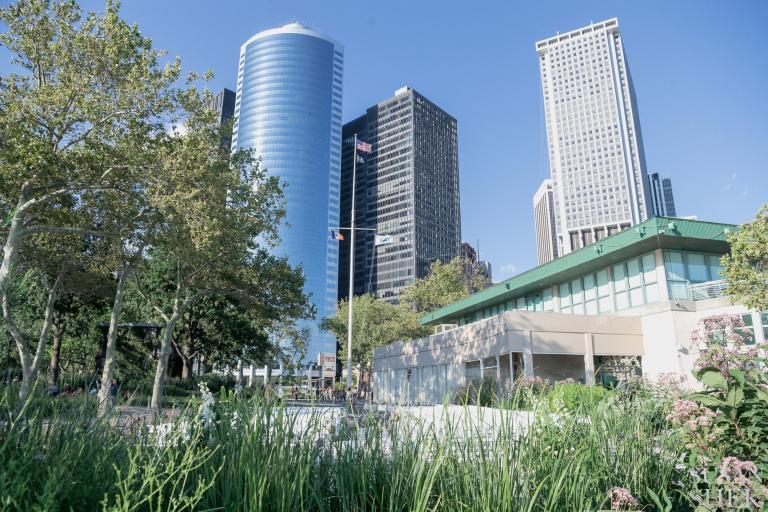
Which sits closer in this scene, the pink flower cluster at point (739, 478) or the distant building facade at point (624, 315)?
the pink flower cluster at point (739, 478)

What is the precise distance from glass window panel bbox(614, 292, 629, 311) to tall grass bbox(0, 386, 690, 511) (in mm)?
23001

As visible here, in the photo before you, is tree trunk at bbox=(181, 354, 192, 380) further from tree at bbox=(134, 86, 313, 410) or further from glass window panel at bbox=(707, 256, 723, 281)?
glass window panel at bbox=(707, 256, 723, 281)

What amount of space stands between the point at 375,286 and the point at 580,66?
410ft

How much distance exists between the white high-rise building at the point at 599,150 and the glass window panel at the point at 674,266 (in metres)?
165

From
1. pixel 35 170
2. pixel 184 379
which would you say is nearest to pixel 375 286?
pixel 184 379

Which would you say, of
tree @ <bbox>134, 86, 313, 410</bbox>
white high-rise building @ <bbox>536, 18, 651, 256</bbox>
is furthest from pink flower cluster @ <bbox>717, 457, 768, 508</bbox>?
white high-rise building @ <bbox>536, 18, 651, 256</bbox>

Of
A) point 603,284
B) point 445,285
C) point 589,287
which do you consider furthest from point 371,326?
point 603,284

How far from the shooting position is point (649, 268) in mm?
23500

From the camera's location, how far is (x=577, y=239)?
18175 centimetres

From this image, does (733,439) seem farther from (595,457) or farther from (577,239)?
(577,239)

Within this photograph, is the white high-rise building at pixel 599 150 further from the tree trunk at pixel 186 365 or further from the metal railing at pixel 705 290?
the metal railing at pixel 705 290

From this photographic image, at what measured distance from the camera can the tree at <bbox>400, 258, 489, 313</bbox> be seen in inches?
1819

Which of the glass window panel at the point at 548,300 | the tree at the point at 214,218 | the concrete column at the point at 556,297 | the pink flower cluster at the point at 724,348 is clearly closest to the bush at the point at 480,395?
the pink flower cluster at the point at 724,348

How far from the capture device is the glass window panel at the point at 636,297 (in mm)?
24078
